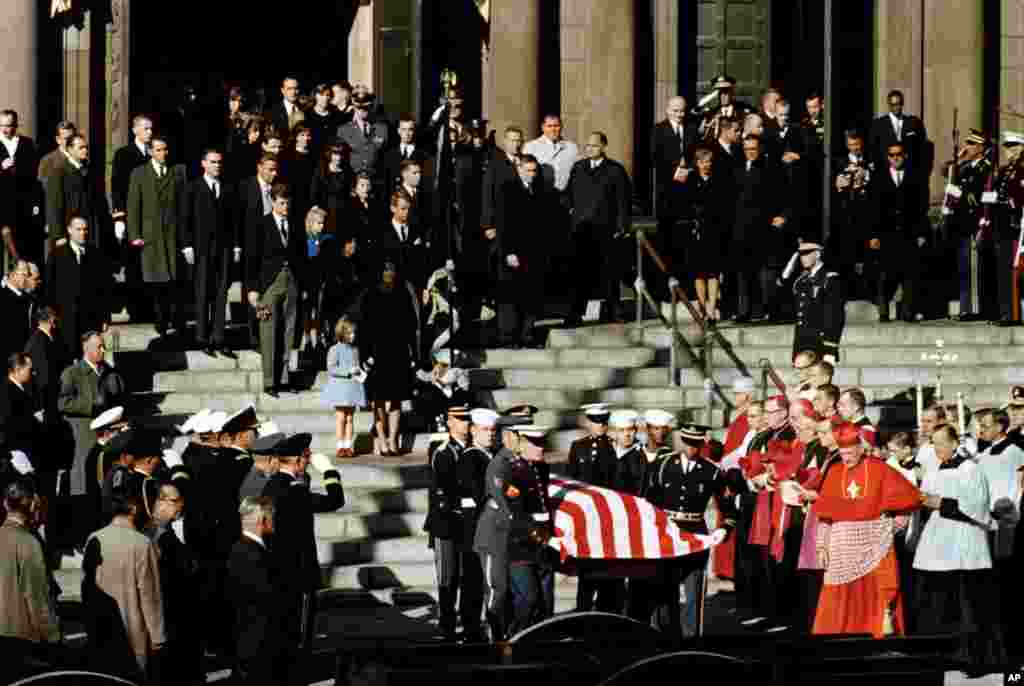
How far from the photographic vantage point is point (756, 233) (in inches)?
1134

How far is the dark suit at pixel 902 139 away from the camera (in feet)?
98.7

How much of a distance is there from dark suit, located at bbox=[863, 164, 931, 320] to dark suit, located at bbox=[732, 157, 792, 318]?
1.15m

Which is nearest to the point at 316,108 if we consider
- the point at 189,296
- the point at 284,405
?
the point at 189,296

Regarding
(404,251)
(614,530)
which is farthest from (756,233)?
(614,530)

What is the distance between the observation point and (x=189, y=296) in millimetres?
28312

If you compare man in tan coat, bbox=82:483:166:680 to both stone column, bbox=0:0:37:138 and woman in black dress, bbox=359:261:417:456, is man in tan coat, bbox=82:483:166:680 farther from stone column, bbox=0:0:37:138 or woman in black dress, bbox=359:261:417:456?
stone column, bbox=0:0:37:138

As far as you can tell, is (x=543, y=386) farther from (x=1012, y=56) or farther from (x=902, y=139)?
(x=1012, y=56)

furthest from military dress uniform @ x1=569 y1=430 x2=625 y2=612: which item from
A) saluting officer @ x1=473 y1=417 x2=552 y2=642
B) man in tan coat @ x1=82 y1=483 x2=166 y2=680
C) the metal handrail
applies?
man in tan coat @ x1=82 y1=483 x2=166 y2=680

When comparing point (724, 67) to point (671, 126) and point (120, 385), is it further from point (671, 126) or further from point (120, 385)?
point (120, 385)

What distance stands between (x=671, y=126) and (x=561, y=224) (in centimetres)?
179

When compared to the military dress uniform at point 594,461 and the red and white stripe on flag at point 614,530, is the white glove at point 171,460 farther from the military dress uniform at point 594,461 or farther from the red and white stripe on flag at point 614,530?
the military dress uniform at point 594,461

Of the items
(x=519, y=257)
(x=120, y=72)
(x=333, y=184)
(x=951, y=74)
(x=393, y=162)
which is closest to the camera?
(x=333, y=184)

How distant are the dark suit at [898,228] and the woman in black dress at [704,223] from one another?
1.75m

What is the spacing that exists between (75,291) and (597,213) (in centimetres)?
601
